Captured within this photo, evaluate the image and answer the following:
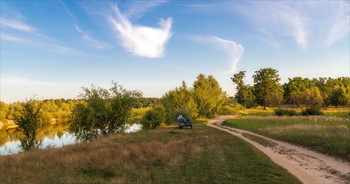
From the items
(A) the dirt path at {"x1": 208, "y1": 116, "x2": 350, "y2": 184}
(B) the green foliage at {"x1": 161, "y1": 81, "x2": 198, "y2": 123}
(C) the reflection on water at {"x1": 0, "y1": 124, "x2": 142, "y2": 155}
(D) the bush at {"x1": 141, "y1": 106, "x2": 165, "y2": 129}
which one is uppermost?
(B) the green foliage at {"x1": 161, "y1": 81, "x2": 198, "y2": 123}

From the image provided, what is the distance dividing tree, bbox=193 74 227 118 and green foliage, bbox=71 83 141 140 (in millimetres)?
25489

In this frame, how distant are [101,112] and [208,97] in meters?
32.6

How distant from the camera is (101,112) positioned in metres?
24.7

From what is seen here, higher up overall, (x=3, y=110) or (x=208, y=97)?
(x=208, y=97)

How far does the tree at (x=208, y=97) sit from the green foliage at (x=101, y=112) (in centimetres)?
2549

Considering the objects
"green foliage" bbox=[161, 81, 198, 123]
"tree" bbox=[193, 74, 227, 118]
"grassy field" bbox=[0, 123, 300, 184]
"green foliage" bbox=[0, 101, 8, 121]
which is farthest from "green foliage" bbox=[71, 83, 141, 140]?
"green foliage" bbox=[0, 101, 8, 121]

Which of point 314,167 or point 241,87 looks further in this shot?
point 241,87

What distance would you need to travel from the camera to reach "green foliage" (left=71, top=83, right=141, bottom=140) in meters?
24.2

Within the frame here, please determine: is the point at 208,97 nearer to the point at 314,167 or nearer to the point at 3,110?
the point at 314,167

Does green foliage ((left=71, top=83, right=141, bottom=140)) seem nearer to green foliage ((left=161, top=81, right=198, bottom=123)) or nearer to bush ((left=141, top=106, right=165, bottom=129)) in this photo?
bush ((left=141, top=106, right=165, bottom=129))

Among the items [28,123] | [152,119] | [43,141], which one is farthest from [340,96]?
[28,123]

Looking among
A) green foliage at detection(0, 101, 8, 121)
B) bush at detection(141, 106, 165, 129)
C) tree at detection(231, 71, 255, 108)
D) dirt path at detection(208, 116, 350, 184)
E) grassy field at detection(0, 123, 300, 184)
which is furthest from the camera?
tree at detection(231, 71, 255, 108)

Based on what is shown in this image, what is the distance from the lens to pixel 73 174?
8.61 m

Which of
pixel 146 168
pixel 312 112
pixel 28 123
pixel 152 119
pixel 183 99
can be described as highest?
pixel 183 99
